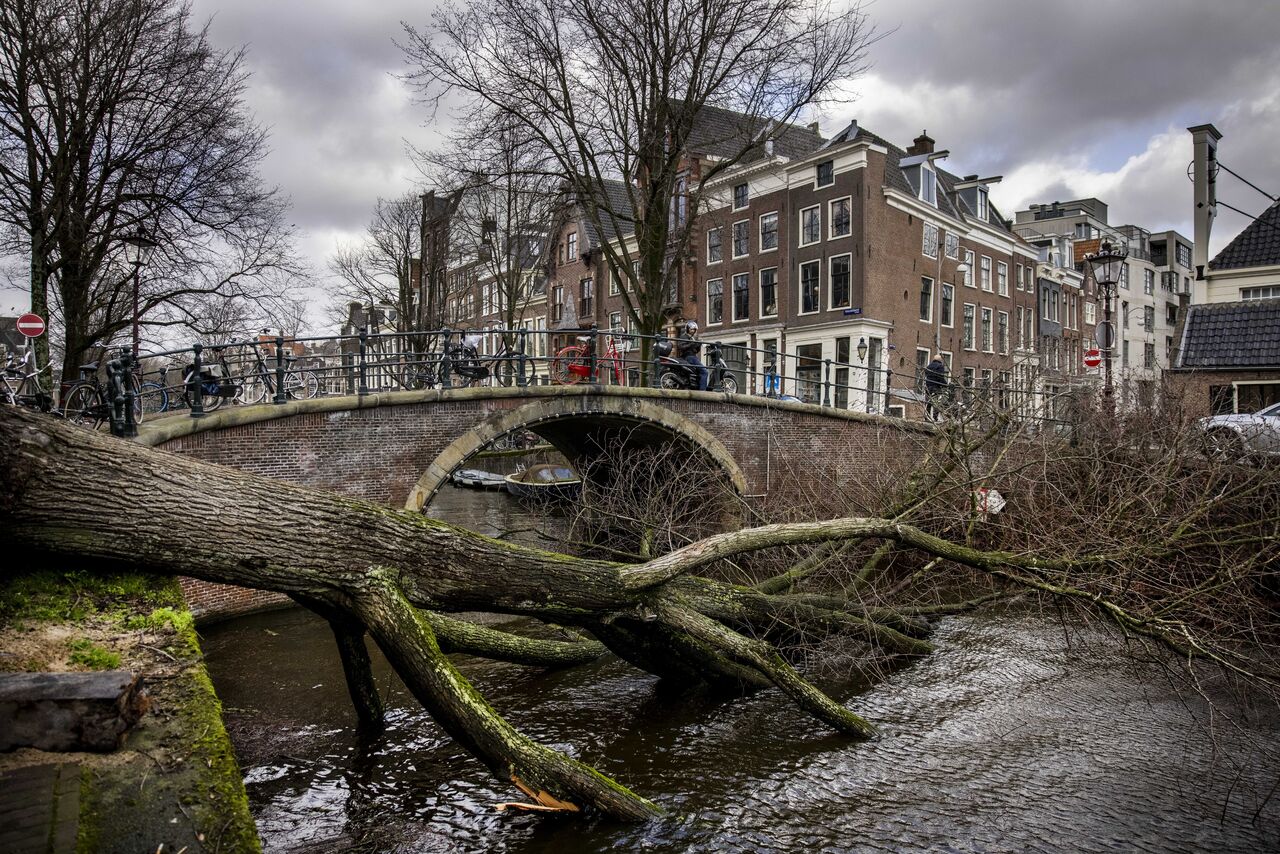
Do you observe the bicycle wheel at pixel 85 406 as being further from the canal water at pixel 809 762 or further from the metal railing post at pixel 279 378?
the canal water at pixel 809 762

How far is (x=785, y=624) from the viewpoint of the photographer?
27.1 ft

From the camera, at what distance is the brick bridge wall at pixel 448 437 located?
10.8 metres

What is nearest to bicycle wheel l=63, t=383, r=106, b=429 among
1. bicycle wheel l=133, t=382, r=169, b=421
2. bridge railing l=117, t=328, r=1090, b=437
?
bicycle wheel l=133, t=382, r=169, b=421

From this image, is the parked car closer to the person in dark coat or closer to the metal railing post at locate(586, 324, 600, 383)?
the person in dark coat

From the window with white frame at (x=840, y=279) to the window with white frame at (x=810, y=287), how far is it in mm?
512

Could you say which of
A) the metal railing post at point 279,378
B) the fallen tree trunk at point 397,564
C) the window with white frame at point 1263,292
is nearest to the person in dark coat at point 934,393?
the fallen tree trunk at point 397,564

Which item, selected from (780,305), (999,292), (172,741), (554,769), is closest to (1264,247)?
(780,305)

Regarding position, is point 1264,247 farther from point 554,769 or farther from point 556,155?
point 554,769

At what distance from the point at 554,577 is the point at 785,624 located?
118 inches

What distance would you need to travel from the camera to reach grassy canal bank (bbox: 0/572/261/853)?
312cm

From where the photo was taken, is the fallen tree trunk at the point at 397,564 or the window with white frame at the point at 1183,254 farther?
the window with white frame at the point at 1183,254

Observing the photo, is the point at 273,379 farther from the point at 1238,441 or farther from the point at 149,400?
the point at 1238,441

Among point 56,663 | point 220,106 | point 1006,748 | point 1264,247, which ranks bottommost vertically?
point 1006,748

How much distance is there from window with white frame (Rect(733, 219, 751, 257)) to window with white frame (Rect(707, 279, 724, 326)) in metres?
1.31
